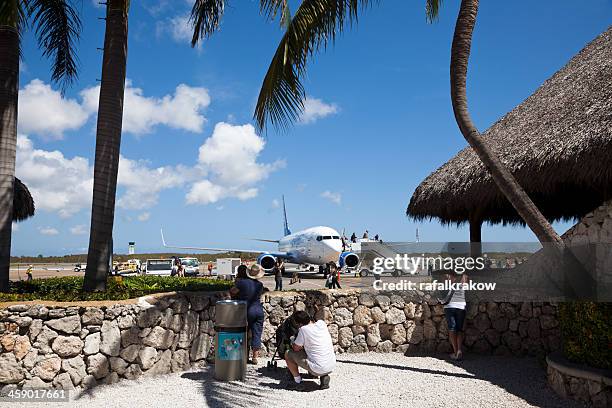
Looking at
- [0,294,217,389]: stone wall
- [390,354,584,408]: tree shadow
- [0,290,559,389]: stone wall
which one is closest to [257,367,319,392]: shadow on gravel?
[0,290,559,389]: stone wall

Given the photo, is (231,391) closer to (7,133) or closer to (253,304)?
(253,304)

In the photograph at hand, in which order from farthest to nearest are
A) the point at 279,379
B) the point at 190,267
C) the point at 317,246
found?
the point at 190,267, the point at 317,246, the point at 279,379

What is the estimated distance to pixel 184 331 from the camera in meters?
7.18

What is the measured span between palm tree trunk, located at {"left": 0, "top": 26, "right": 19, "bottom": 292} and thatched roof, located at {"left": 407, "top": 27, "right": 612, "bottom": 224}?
308 inches

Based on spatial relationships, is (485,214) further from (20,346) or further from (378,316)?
(20,346)

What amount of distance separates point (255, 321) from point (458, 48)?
4.93m

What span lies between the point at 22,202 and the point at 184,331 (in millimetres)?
8161

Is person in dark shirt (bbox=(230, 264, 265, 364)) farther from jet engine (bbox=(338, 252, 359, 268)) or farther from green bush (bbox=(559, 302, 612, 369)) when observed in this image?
jet engine (bbox=(338, 252, 359, 268))

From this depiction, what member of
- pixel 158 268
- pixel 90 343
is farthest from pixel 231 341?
pixel 158 268

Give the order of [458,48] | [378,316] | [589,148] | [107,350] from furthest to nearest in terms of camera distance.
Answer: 1. [378,316]
2. [589,148]
3. [458,48]
4. [107,350]

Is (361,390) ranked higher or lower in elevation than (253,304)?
lower

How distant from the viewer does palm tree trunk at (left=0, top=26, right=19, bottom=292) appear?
7426 mm

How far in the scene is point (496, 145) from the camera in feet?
33.3

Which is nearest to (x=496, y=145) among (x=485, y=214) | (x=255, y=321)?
(x=485, y=214)
